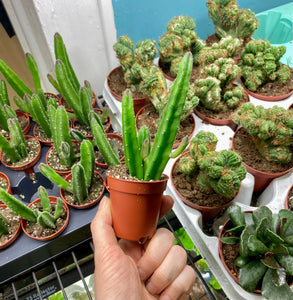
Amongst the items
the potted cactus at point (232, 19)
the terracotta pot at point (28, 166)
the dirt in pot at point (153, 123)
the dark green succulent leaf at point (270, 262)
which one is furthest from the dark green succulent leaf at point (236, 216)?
the potted cactus at point (232, 19)

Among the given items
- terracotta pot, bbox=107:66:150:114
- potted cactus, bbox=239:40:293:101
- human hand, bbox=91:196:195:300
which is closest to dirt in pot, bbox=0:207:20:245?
human hand, bbox=91:196:195:300

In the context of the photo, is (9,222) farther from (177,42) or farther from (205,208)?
(177,42)

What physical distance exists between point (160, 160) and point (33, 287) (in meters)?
0.73

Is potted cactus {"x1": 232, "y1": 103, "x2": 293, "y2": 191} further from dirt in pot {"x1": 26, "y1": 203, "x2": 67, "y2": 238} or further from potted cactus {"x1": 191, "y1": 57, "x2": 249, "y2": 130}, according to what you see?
dirt in pot {"x1": 26, "y1": 203, "x2": 67, "y2": 238}

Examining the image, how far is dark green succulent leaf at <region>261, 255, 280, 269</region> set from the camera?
707mm

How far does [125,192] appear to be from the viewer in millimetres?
580

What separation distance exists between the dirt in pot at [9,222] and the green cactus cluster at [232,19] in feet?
4.04

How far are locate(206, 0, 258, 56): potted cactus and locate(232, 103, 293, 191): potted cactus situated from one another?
1.84 feet

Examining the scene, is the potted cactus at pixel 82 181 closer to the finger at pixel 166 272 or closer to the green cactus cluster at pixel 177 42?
the finger at pixel 166 272

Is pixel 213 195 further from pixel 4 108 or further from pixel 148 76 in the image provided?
pixel 4 108

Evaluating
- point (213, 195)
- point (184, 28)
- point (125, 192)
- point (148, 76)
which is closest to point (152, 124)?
point (148, 76)

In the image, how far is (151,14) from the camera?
60.4 inches

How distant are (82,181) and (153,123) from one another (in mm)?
387

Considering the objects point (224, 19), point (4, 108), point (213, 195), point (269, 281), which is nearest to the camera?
point (269, 281)
